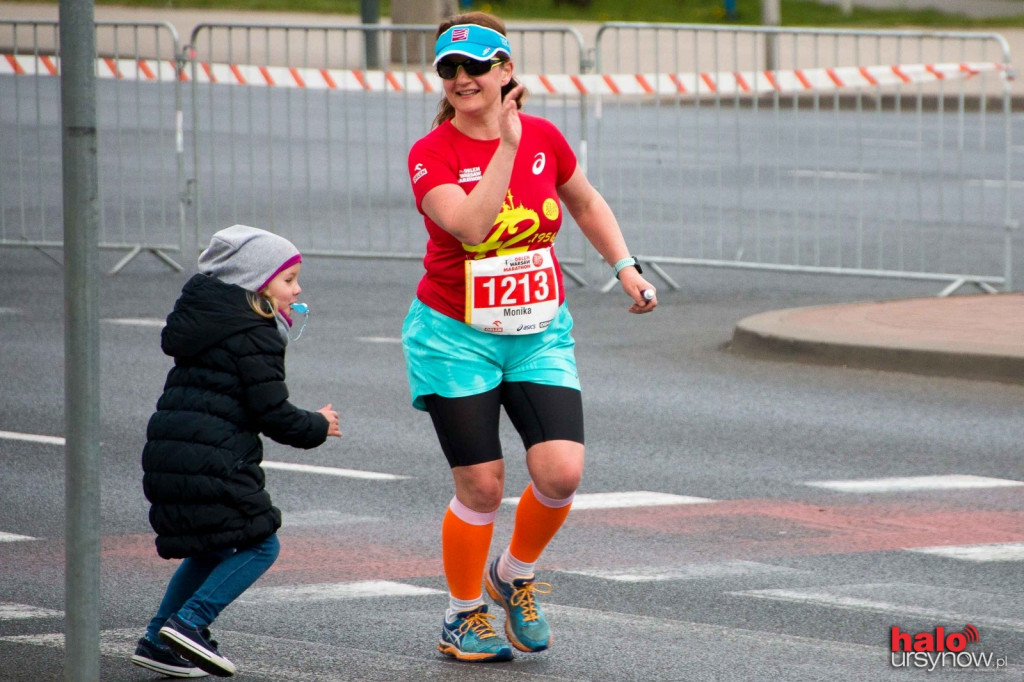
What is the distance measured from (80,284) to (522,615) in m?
1.88

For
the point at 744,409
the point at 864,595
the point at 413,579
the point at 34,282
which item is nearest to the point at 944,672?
the point at 864,595

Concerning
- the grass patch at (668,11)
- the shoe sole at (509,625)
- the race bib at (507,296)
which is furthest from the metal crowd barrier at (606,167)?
the grass patch at (668,11)

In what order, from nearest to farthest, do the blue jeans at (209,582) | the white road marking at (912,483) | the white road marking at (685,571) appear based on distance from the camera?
the blue jeans at (209,582) → the white road marking at (685,571) → the white road marking at (912,483)

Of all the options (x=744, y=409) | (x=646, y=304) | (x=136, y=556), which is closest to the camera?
(x=646, y=304)

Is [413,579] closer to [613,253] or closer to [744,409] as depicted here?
[613,253]

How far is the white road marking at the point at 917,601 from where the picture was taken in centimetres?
527

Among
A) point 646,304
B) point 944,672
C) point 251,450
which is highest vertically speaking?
point 646,304

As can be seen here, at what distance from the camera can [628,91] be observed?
1359cm

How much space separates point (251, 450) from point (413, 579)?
4.39 ft

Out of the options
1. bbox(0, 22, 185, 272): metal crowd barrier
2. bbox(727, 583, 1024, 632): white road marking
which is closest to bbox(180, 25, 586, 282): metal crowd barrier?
bbox(0, 22, 185, 272): metal crowd barrier

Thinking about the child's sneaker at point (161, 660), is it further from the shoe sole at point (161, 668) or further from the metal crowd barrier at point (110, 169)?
the metal crowd barrier at point (110, 169)

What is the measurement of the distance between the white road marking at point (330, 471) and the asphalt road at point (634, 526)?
6 cm

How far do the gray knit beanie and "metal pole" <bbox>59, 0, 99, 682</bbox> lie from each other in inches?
42.3

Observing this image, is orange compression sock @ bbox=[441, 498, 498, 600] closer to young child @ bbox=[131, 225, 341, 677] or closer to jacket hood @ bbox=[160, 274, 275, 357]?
young child @ bbox=[131, 225, 341, 677]
